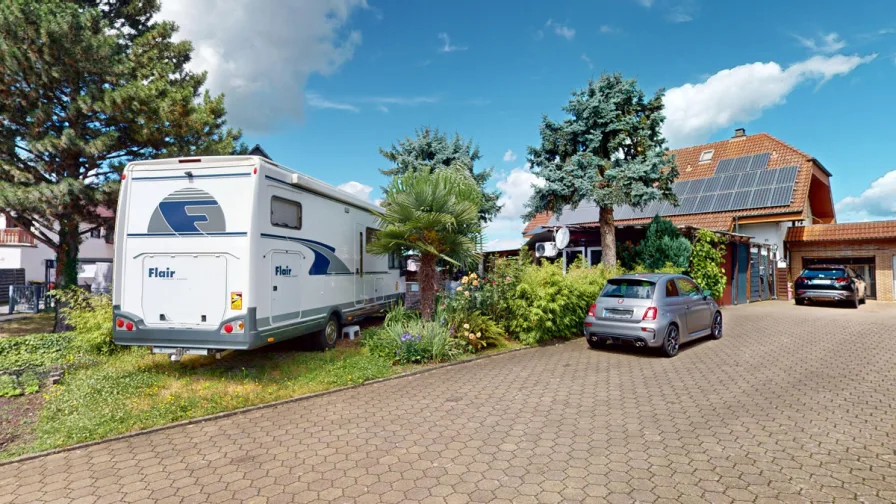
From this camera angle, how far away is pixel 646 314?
8.65 meters

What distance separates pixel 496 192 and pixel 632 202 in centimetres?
897

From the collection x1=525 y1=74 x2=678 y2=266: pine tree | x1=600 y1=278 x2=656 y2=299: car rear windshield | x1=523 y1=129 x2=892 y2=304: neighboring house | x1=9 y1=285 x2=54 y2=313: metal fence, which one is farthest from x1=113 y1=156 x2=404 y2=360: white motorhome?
x1=9 y1=285 x2=54 y2=313: metal fence

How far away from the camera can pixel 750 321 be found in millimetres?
13977

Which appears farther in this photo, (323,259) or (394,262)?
(394,262)

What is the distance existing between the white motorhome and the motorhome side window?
0.05 ft

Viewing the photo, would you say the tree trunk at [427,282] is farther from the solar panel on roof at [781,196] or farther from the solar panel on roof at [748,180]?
the solar panel on roof at [748,180]

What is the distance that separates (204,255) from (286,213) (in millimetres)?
1403

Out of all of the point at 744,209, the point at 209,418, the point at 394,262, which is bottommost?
the point at 209,418

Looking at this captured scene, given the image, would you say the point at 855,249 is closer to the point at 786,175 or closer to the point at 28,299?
the point at 786,175

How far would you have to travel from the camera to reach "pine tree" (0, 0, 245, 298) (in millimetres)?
11039

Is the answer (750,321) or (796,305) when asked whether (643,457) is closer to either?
(750,321)

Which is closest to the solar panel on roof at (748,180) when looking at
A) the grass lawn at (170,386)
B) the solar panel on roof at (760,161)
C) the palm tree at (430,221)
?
the solar panel on roof at (760,161)

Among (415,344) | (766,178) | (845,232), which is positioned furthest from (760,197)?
(415,344)

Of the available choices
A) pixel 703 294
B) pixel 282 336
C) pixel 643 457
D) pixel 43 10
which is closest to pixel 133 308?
pixel 282 336
